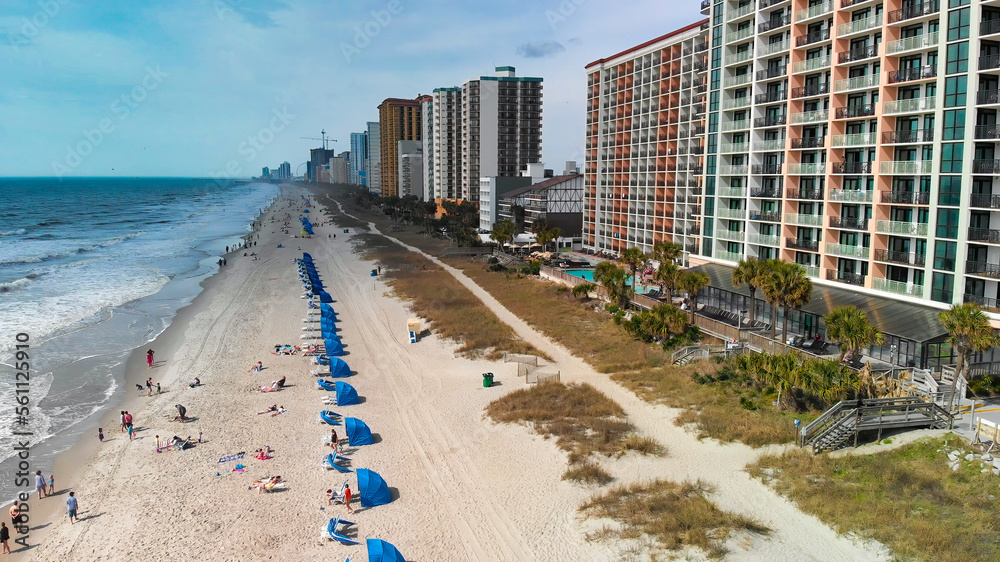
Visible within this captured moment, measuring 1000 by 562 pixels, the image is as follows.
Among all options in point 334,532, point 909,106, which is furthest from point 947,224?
point 334,532

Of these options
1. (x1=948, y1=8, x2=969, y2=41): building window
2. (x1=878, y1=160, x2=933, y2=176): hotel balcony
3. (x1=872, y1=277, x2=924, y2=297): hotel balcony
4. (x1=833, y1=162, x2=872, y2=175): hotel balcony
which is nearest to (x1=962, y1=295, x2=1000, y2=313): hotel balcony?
(x1=872, y1=277, x2=924, y2=297): hotel balcony

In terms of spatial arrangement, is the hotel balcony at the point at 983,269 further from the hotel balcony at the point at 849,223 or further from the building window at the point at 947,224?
the hotel balcony at the point at 849,223

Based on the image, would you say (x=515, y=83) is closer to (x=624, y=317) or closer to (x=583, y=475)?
(x=624, y=317)

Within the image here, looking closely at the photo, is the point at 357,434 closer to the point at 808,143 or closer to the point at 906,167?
the point at 906,167

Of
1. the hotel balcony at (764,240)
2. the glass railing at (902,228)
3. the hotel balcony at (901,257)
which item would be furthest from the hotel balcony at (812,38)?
the hotel balcony at (901,257)

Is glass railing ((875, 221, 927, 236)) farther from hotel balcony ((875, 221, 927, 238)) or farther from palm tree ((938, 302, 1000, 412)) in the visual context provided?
palm tree ((938, 302, 1000, 412))

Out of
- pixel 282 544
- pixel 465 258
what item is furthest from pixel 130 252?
pixel 282 544
